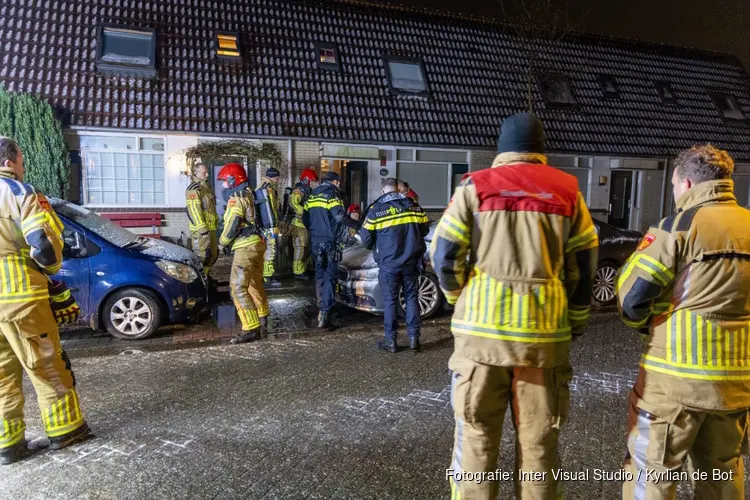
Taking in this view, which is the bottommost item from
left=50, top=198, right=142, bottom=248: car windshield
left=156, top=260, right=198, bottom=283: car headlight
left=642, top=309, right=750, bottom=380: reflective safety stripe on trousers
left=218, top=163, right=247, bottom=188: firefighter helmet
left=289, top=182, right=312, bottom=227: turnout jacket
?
left=156, top=260, right=198, bottom=283: car headlight

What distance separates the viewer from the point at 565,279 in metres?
2.60

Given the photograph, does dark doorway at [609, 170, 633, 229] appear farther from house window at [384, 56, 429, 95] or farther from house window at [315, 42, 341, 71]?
house window at [315, 42, 341, 71]

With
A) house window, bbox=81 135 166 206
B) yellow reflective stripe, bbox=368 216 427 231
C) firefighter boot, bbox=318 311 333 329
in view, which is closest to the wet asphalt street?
firefighter boot, bbox=318 311 333 329

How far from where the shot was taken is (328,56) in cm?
1320

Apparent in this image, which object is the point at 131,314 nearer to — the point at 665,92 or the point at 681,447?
the point at 681,447

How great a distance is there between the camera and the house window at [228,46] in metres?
12.2

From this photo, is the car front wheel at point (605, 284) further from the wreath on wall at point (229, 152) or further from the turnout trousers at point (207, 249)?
the wreath on wall at point (229, 152)

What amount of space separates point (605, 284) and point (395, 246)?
4.32 metres

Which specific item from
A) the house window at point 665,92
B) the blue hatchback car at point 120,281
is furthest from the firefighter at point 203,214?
the house window at point 665,92

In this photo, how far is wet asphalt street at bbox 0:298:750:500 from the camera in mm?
3207

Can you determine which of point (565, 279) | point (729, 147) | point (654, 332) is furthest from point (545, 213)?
point (729, 147)

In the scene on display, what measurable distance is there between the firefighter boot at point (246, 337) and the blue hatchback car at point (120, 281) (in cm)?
82

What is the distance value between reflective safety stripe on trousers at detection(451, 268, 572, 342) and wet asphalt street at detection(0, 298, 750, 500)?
125cm

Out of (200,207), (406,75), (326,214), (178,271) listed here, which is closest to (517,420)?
(326,214)
